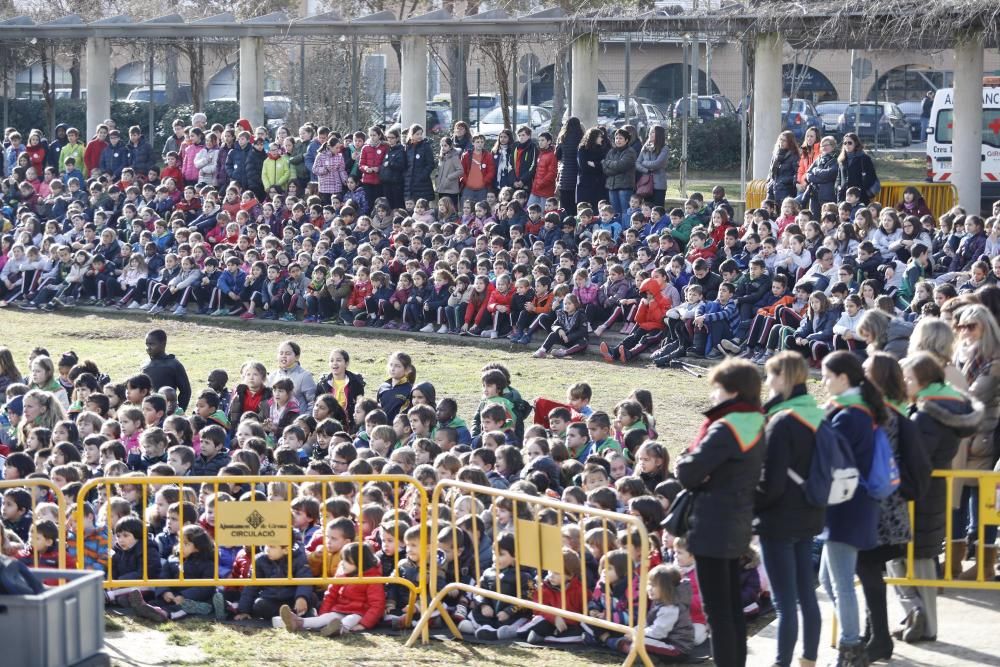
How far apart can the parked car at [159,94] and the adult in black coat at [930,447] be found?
28.6 m

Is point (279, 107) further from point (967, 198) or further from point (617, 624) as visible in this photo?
point (617, 624)

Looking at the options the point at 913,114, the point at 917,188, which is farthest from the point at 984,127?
the point at 913,114

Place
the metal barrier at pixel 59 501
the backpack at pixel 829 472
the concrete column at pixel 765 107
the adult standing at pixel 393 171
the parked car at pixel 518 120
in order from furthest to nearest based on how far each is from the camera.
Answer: the parked car at pixel 518 120, the adult standing at pixel 393 171, the concrete column at pixel 765 107, the metal barrier at pixel 59 501, the backpack at pixel 829 472

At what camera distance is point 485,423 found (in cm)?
1262

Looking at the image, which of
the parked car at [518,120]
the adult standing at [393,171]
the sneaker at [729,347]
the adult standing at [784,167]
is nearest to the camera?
the sneaker at [729,347]

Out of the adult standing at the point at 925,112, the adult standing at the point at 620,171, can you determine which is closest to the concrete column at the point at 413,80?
the adult standing at the point at 620,171

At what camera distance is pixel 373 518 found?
33.2 ft

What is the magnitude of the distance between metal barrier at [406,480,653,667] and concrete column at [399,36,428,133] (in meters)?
17.3

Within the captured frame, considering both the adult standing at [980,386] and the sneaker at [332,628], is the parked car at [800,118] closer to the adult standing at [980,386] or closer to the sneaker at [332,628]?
the adult standing at [980,386]

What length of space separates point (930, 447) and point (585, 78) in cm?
1688

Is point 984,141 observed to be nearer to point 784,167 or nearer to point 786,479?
point 784,167

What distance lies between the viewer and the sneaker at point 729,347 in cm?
1823

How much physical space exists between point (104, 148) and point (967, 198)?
45.2ft

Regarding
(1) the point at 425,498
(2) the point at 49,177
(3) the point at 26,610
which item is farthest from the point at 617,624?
(2) the point at 49,177
